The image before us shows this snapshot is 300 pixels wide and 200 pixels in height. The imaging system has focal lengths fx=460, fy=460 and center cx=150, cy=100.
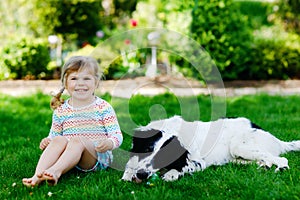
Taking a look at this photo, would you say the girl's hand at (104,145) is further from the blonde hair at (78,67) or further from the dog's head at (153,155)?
the blonde hair at (78,67)

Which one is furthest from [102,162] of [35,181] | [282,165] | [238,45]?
[238,45]

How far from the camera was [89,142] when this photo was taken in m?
3.26

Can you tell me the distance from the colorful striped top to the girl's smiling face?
49mm

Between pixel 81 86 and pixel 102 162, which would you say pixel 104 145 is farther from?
pixel 81 86

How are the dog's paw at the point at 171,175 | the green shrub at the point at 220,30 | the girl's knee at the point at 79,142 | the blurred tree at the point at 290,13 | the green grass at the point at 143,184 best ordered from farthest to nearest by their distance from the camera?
the blurred tree at the point at 290,13 < the green shrub at the point at 220,30 < the girl's knee at the point at 79,142 < the dog's paw at the point at 171,175 < the green grass at the point at 143,184

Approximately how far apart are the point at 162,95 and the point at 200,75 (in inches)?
56.0

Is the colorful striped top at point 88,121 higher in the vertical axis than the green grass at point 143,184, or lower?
higher

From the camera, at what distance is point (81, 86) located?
3381mm

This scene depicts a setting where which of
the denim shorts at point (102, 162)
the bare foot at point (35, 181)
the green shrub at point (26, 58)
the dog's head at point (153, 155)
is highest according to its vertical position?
the dog's head at point (153, 155)

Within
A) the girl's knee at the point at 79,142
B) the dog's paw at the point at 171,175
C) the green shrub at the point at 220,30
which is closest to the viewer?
the dog's paw at the point at 171,175

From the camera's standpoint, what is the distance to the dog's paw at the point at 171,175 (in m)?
3.05

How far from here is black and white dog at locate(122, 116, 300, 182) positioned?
10.1 feet

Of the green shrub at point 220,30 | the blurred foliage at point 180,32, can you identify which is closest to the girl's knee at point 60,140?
the blurred foliage at point 180,32

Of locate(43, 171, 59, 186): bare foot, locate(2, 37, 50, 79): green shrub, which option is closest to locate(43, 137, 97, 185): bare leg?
locate(43, 171, 59, 186): bare foot
